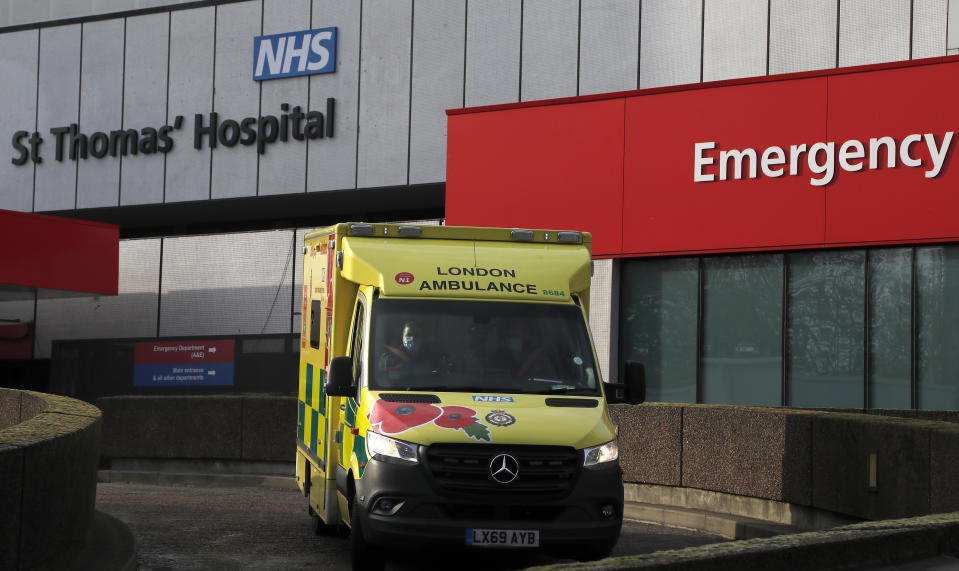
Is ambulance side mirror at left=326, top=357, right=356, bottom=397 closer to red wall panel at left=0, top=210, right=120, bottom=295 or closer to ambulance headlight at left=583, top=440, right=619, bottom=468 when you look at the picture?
ambulance headlight at left=583, top=440, right=619, bottom=468

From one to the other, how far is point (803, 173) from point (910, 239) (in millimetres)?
2139

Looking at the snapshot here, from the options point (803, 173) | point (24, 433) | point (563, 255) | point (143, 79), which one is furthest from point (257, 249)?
point (24, 433)

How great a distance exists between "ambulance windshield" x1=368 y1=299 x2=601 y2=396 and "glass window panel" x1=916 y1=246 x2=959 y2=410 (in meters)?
11.2

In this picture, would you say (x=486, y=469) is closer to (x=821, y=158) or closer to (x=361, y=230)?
(x=361, y=230)

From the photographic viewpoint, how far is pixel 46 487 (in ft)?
27.3

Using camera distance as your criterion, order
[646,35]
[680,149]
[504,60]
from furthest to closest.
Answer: [504,60] → [646,35] → [680,149]

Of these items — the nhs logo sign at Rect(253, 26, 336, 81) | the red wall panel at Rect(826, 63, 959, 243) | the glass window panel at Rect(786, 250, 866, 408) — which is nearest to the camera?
the red wall panel at Rect(826, 63, 959, 243)

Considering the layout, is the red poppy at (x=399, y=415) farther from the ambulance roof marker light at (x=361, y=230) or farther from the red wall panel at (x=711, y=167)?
the red wall panel at (x=711, y=167)

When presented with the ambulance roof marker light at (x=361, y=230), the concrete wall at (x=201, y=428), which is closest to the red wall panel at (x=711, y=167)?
the concrete wall at (x=201, y=428)

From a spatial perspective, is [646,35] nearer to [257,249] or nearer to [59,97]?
[257,249]

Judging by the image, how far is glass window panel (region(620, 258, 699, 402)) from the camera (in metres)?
23.0

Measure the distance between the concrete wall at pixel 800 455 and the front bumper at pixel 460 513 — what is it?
3.02 m

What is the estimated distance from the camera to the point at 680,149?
23.1 m

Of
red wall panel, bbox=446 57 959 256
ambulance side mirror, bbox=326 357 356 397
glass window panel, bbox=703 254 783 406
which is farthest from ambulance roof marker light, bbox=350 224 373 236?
glass window panel, bbox=703 254 783 406
